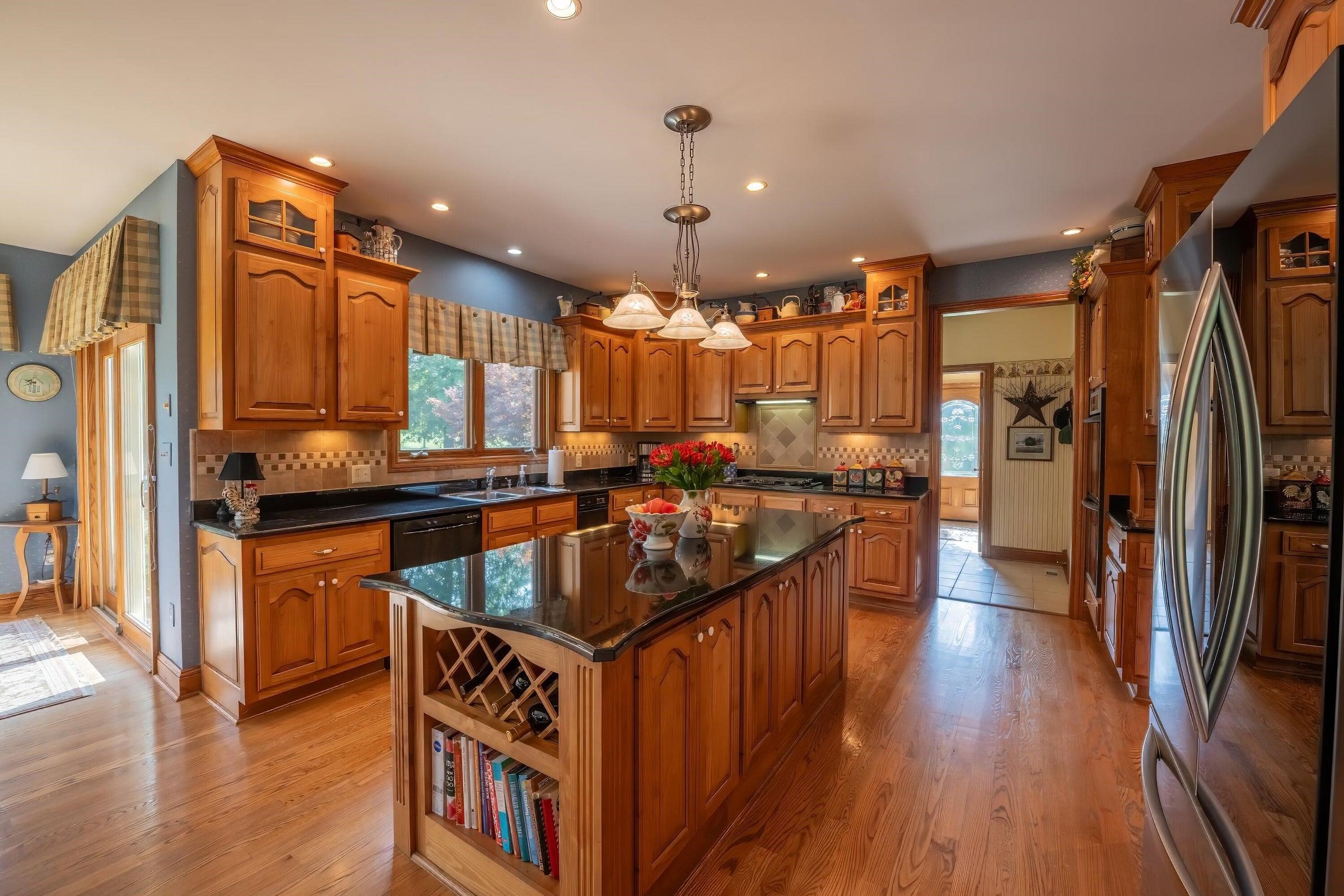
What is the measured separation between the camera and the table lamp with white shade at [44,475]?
13.5 feet

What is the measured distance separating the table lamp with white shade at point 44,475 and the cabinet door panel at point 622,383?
4.17m

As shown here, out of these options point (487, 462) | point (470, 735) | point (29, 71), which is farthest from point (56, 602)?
point (470, 735)

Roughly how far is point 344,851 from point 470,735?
0.73 meters

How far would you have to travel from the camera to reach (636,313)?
2320 millimetres

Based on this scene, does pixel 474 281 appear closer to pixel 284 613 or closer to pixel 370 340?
pixel 370 340

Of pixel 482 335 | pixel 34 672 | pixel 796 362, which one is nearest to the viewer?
pixel 34 672

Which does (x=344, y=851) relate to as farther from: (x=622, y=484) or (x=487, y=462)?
(x=622, y=484)

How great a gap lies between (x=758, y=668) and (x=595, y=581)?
0.76 metres

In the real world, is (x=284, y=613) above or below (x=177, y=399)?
below

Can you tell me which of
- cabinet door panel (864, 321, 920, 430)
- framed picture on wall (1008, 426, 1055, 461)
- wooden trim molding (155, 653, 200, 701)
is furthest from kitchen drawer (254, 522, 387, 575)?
framed picture on wall (1008, 426, 1055, 461)

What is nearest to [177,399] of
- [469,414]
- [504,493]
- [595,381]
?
[469,414]

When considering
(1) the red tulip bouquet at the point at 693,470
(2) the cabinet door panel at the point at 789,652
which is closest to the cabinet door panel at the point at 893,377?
(2) the cabinet door panel at the point at 789,652

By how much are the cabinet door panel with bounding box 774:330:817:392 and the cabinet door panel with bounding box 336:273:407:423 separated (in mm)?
Answer: 3017

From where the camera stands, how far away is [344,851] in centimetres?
184
